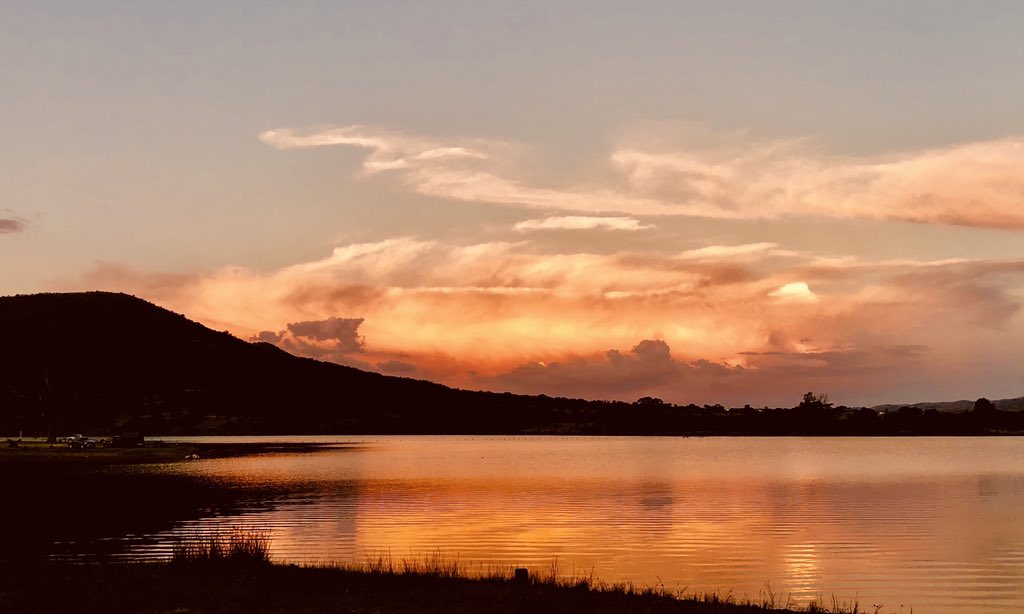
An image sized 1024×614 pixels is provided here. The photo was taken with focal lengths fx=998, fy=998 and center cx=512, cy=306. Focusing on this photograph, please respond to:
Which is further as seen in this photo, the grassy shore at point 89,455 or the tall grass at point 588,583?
the grassy shore at point 89,455

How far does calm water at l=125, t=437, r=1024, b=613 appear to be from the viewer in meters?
41.5

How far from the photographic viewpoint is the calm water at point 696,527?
4147 cm

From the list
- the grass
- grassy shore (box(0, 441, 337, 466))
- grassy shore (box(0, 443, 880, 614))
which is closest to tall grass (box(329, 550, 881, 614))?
grassy shore (box(0, 443, 880, 614))

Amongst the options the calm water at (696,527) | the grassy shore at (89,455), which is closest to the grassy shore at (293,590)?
the calm water at (696,527)

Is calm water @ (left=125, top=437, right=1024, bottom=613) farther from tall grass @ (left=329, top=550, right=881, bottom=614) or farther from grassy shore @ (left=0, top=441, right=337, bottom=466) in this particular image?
grassy shore @ (left=0, top=441, right=337, bottom=466)

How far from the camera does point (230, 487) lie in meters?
90.6

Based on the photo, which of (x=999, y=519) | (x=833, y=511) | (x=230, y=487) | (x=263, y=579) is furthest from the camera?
(x=230, y=487)

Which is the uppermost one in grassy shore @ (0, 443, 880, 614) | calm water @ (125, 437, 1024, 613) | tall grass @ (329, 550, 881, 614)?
grassy shore @ (0, 443, 880, 614)

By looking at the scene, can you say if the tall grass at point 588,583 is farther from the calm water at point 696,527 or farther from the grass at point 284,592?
the calm water at point 696,527

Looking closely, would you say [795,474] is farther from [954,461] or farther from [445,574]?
[445,574]

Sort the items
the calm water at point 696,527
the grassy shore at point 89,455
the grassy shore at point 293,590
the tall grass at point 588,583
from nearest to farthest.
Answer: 1. the grassy shore at point 293,590
2. the tall grass at point 588,583
3. the calm water at point 696,527
4. the grassy shore at point 89,455

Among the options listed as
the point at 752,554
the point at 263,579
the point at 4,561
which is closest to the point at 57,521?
the point at 4,561

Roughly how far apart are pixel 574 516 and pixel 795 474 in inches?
2559

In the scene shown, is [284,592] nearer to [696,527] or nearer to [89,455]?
[696,527]
